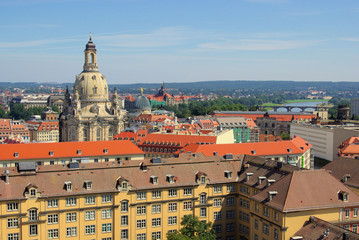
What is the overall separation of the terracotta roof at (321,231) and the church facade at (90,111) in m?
112

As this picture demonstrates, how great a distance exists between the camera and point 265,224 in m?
60.1

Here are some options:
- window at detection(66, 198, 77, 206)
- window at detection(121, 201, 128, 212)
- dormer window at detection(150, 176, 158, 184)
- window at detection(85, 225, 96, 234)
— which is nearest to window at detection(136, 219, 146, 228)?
window at detection(121, 201, 128, 212)

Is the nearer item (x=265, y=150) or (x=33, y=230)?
(x=33, y=230)

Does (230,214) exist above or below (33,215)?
below

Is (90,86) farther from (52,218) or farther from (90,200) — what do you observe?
(52,218)

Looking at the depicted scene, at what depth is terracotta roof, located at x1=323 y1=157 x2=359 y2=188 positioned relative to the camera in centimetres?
6794

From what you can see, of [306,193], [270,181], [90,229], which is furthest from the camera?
[90,229]

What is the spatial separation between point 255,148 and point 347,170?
32.7 m

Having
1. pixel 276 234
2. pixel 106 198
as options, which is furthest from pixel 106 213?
pixel 276 234

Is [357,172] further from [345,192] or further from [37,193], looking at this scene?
[37,193]

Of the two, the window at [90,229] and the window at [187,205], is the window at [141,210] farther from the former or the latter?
the window at [90,229]

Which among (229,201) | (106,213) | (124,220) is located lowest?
(124,220)

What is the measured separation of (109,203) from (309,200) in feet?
80.8

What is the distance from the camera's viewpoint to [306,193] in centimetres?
5797
